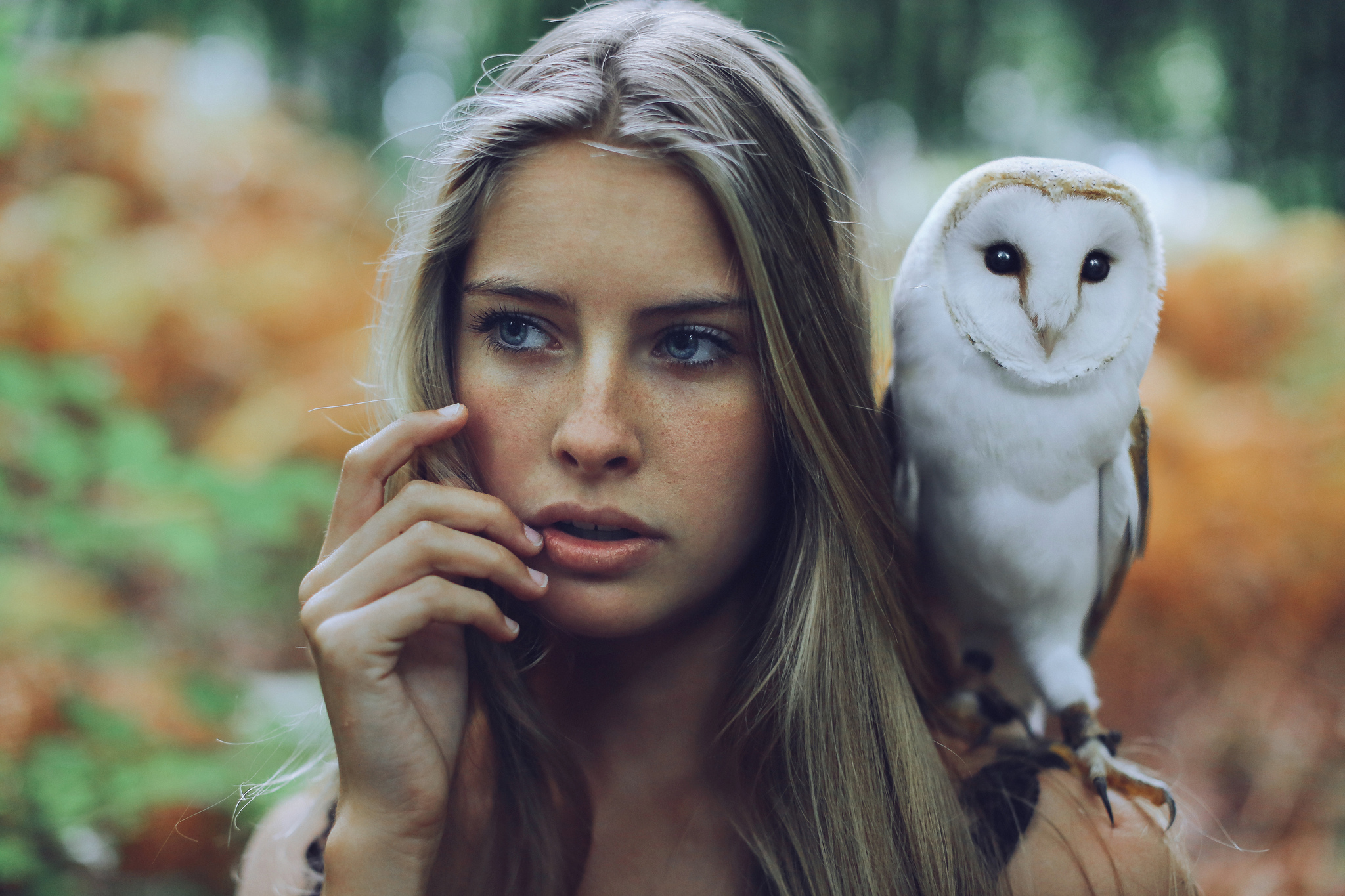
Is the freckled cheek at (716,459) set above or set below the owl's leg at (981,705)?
above

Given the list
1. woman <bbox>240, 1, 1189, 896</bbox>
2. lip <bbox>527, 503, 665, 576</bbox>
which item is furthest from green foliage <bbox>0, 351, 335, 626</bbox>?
lip <bbox>527, 503, 665, 576</bbox>

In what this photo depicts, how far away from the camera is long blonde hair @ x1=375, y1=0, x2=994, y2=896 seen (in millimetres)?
818

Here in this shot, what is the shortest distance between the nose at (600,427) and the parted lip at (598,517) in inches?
1.4

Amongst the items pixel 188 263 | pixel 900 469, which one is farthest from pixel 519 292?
pixel 188 263

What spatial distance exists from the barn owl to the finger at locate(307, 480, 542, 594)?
0.48 meters

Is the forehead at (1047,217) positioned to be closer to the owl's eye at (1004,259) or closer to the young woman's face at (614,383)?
the owl's eye at (1004,259)

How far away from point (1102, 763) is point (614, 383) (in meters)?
0.72

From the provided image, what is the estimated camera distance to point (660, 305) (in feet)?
2.54

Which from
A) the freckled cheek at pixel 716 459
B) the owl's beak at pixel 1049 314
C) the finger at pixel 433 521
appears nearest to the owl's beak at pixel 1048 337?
the owl's beak at pixel 1049 314

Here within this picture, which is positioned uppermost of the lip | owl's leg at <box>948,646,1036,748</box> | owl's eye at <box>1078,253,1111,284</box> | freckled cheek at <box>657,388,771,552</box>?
owl's eye at <box>1078,253,1111,284</box>

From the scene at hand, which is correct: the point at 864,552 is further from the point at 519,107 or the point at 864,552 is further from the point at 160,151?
the point at 160,151

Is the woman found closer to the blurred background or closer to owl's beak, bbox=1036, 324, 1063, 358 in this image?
owl's beak, bbox=1036, 324, 1063, 358

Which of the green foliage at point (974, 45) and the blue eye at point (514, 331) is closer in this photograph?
the blue eye at point (514, 331)

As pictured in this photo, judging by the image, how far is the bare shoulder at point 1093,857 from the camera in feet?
2.79
